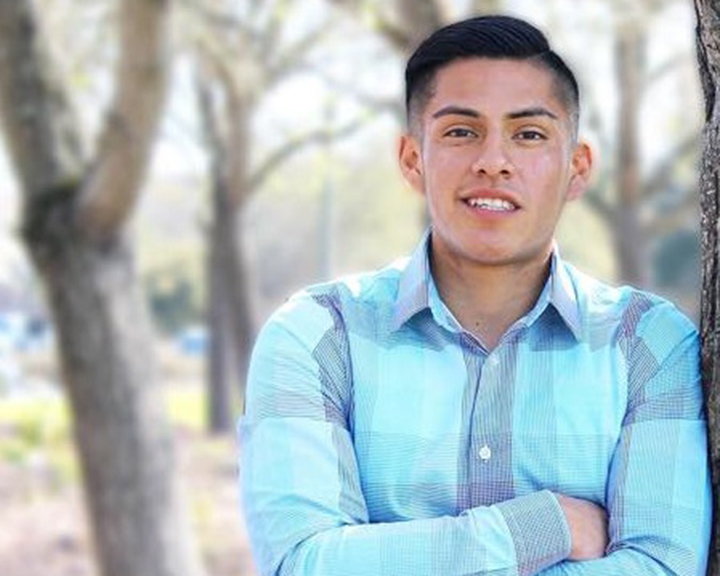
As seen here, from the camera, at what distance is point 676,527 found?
2457mm

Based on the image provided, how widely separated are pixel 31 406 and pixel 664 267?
1417cm

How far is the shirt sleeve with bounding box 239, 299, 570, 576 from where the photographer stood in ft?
7.82

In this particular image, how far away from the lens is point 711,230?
2.62 meters

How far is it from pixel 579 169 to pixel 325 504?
0.71m

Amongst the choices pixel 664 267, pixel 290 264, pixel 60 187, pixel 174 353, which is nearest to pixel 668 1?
pixel 60 187

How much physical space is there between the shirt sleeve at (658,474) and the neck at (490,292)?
0.19 meters

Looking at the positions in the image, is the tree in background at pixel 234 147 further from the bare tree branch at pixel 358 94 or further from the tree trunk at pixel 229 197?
the bare tree branch at pixel 358 94

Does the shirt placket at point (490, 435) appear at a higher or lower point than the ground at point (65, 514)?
higher

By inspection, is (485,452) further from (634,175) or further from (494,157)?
(634,175)

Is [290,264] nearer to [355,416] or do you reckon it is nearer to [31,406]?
[31,406]

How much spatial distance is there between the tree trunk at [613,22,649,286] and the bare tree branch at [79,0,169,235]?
8048 mm

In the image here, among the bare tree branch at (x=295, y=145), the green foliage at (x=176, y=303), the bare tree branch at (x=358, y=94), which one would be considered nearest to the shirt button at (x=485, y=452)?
the bare tree branch at (x=358, y=94)

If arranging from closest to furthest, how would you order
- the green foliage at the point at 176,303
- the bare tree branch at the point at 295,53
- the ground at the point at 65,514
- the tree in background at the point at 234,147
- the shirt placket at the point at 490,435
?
the shirt placket at the point at 490,435 < the ground at the point at 65,514 < the tree in background at the point at 234,147 < the bare tree branch at the point at 295,53 < the green foliage at the point at 176,303

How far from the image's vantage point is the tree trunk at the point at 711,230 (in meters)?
2.52
